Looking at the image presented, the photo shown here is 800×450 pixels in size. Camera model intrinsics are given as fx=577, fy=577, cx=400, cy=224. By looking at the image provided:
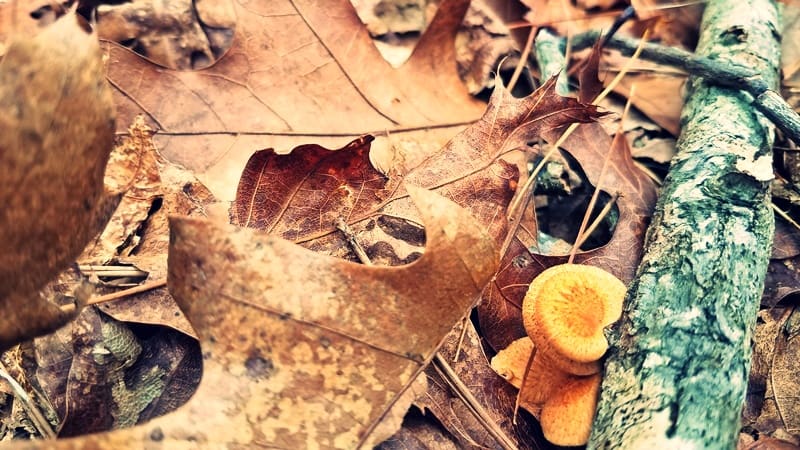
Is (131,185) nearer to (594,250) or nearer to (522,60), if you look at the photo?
(594,250)

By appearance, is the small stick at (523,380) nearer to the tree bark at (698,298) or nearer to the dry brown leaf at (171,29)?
the tree bark at (698,298)

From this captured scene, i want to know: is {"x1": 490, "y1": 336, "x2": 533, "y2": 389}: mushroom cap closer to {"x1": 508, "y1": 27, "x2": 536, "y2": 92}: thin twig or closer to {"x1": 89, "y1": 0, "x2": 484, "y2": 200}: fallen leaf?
{"x1": 89, "y1": 0, "x2": 484, "y2": 200}: fallen leaf

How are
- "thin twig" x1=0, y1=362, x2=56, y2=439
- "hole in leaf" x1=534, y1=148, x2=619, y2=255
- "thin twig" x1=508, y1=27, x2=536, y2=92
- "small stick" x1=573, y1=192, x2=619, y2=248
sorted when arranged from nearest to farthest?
"thin twig" x1=0, y1=362, x2=56, y2=439 < "small stick" x1=573, y1=192, x2=619, y2=248 < "hole in leaf" x1=534, y1=148, x2=619, y2=255 < "thin twig" x1=508, y1=27, x2=536, y2=92

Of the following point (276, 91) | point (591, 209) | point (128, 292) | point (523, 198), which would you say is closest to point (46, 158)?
point (128, 292)

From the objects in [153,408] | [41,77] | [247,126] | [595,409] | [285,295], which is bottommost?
[153,408]

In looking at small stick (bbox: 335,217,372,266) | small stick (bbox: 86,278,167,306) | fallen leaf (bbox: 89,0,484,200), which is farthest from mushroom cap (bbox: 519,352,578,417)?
small stick (bbox: 86,278,167,306)

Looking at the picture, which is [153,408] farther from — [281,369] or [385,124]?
[385,124]

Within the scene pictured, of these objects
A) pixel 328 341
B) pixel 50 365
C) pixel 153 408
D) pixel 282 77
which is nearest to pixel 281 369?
pixel 328 341
